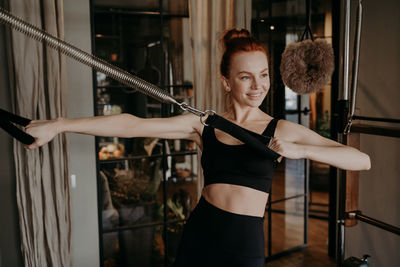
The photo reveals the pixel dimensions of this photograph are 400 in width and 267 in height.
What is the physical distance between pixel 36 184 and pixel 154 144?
0.93m

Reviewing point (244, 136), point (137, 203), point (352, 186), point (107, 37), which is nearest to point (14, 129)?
point (244, 136)

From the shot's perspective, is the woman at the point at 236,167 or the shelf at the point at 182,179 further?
the shelf at the point at 182,179

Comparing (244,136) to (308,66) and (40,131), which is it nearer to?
(40,131)

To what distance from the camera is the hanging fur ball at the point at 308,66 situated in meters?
1.92

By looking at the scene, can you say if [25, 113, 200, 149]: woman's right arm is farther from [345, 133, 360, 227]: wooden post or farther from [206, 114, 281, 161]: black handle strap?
[345, 133, 360, 227]: wooden post

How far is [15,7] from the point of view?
227cm

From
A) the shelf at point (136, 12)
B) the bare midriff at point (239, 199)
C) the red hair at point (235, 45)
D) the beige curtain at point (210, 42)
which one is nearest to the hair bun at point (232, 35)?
the red hair at point (235, 45)

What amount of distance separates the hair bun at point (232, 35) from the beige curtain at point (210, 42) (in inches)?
44.6

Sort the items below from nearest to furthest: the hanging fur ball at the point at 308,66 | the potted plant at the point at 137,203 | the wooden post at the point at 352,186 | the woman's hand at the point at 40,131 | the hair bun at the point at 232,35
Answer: the woman's hand at the point at 40,131, the hair bun at the point at 232,35, the hanging fur ball at the point at 308,66, the wooden post at the point at 352,186, the potted plant at the point at 137,203

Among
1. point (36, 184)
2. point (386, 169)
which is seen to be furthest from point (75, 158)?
point (386, 169)

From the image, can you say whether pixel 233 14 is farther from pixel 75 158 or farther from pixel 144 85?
pixel 144 85

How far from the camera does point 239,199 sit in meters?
1.55

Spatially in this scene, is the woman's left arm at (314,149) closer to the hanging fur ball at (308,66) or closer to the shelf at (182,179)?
the hanging fur ball at (308,66)

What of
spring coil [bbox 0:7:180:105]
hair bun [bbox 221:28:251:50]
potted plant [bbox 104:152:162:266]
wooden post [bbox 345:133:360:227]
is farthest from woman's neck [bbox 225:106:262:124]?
potted plant [bbox 104:152:162:266]
